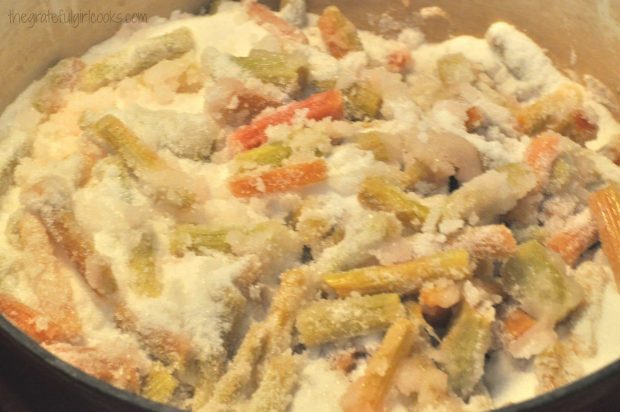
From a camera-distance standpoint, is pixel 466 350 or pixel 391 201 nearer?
pixel 466 350

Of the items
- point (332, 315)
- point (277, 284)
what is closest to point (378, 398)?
point (332, 315)

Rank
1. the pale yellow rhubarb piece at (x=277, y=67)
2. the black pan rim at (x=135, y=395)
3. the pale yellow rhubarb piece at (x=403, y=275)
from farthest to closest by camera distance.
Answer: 1. the pale yellow rhubarb piece at (x=277, y=67)
2. the pale yellow rhubarb piece at (x=403, y=275)
3. the black pan rim at (x=135, y=395)

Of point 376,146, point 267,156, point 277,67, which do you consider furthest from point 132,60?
point 376,146

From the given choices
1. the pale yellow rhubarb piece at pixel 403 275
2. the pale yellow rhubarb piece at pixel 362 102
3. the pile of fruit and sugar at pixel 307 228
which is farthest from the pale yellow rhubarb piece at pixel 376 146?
the pale yellow rhubarb piece at pixel 403 275

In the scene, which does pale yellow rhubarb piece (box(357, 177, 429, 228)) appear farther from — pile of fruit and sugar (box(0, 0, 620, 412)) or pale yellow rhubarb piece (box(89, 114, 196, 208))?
pale yellow rhubarb piece (box(89, 114, 196, 208))

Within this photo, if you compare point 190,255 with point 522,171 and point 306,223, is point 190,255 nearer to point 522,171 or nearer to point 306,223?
point 306,223

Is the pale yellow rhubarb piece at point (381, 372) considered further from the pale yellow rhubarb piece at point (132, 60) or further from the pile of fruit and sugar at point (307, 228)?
the pale yellow rhubarb piece at point (132, 60)

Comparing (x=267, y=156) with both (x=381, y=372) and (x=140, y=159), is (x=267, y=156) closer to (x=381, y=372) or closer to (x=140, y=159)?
(x=140, y=159)
